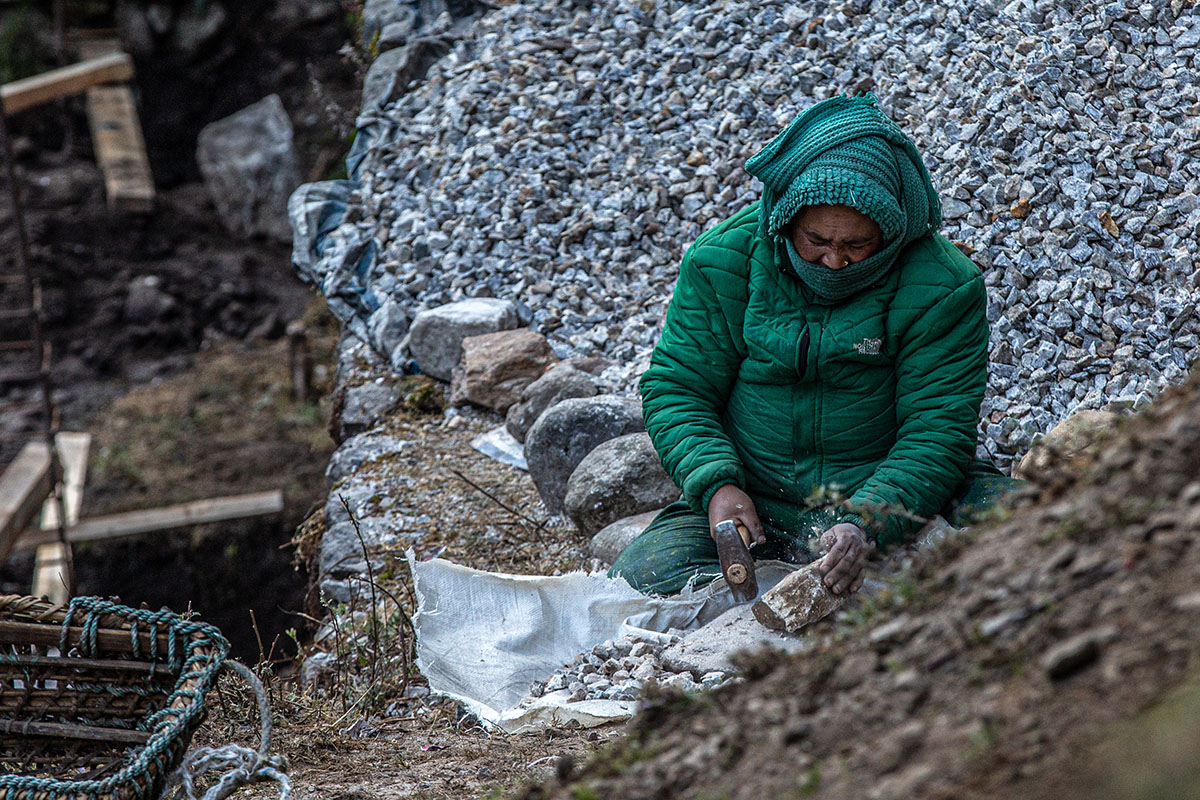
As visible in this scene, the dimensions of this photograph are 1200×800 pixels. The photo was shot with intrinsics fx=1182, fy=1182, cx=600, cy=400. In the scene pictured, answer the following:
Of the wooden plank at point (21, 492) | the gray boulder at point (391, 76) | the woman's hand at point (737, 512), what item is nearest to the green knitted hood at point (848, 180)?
the woman's hand at point (737, 512)

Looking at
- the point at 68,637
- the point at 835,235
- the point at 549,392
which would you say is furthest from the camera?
the point at 549,392

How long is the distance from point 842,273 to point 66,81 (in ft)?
26.6

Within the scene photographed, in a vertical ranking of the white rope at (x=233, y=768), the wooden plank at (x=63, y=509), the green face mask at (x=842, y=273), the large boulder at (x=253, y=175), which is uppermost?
the green face mask at (x=842, y=273)

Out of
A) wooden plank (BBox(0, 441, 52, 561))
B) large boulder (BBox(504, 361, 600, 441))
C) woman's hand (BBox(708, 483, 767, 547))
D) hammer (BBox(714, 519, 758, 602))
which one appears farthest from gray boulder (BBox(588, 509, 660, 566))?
wooden plank (BBox(0, 441, 52, 561))

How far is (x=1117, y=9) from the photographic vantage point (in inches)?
166

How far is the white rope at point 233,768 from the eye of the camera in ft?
6.75

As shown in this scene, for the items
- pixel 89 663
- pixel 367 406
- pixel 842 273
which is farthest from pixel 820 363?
pixel 367 406

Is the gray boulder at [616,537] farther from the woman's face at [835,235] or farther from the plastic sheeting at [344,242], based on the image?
the plastic sheeting at [344,242]

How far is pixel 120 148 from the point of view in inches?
Answer: 375

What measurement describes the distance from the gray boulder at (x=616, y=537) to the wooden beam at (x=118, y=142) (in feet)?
23.1

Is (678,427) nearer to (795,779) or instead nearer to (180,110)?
(795,779)

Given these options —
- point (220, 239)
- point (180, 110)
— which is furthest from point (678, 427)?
point (180, 110)

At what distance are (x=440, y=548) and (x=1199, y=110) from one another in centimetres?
289

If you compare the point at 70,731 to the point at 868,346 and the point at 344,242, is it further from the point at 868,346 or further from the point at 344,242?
the point at 344,242
